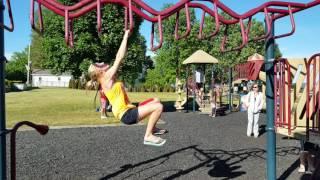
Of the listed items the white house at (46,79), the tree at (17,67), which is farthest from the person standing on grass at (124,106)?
the white house at (46,79)

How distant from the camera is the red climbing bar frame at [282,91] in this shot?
18.2 feet

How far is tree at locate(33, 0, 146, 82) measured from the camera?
1931cm

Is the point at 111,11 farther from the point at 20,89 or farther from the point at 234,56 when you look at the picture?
the point at 20,89

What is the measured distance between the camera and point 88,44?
1941 centimetres

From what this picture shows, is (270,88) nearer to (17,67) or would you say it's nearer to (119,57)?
(119,57)

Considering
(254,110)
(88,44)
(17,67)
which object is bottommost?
(254,110)

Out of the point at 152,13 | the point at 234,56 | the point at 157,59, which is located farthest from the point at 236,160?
the point at 157,59

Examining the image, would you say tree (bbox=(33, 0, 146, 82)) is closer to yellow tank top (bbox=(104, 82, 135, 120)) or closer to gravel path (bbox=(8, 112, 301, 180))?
gravel path (bbox=(8, 112, 301, 180))

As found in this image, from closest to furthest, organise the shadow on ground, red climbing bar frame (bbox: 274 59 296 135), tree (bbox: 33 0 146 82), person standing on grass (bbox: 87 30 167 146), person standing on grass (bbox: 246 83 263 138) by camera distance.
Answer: person standing on grass (bbox: 87 30 167 146), red climbing bar frame (bbox: 274 59 296 135), the shadow on ground, person standing on grass (bbox: 246 83 263 138), tree (bbox: 33 0 146 82)

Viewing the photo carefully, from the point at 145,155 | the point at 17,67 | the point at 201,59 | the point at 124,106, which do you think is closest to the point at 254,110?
the point at 145,155

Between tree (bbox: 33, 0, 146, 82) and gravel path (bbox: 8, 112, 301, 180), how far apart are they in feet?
20.9

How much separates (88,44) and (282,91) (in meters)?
14.7

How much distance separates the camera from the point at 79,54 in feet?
65.6

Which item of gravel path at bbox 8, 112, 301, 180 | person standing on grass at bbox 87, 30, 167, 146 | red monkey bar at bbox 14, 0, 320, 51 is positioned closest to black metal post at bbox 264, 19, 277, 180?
red monkey bar at bbox 14, 0, 320, 51
